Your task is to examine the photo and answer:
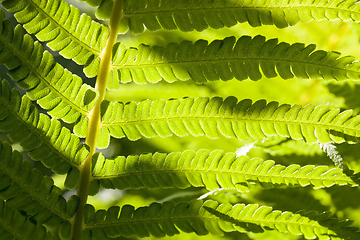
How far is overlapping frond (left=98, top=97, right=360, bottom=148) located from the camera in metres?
0.99

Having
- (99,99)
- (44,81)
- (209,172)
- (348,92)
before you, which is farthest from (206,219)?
(348,92)

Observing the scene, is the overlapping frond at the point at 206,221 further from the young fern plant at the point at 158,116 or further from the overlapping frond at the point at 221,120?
the overlapping frond at the point at 221,120

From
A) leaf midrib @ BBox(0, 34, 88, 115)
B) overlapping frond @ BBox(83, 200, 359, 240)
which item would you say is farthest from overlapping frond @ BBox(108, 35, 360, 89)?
overlapping frond @ BBox(83, 200, 359, 240)

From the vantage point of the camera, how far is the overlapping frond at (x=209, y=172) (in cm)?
97

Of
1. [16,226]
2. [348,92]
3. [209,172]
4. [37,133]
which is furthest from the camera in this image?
[348,92]

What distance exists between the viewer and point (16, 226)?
0.79 meters

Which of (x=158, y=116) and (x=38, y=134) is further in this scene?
(x=158, y=116)

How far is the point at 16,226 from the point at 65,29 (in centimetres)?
54

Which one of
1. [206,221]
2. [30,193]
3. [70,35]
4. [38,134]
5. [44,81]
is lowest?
[206,221]

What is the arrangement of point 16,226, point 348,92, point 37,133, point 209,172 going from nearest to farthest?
point 16,226 → point 37,133 → point 209,172 → point 348,92

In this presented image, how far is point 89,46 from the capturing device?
0.97 m

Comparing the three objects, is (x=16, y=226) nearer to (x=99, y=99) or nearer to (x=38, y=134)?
(x=38, y=134)

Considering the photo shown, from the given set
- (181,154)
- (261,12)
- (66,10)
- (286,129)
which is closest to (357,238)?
(286,129)

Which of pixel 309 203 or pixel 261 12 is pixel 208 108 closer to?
pixel 261 12
